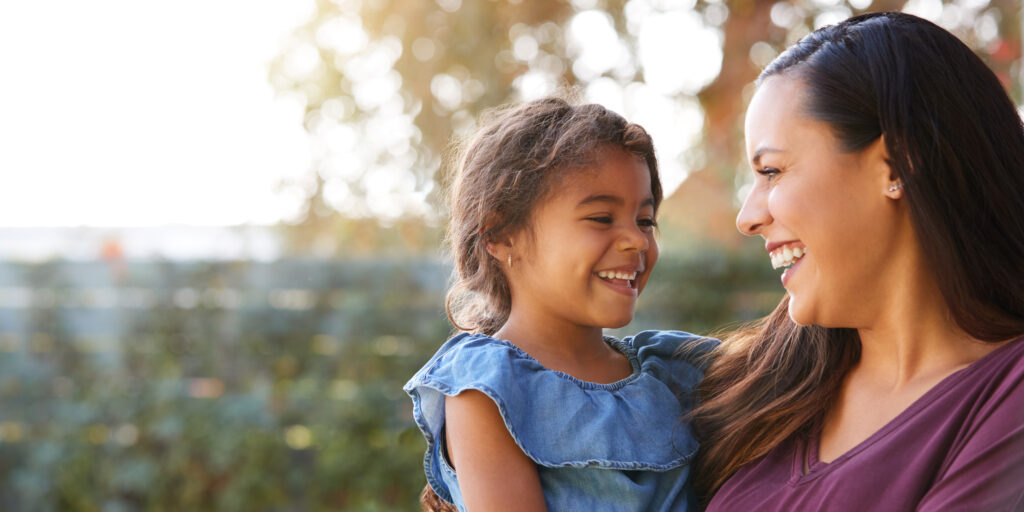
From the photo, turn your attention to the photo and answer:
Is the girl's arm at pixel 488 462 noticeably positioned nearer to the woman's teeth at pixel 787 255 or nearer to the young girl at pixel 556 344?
the young girl at pixel 556 344

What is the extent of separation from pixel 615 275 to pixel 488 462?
1.52ft

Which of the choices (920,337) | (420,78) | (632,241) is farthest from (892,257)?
(420,78)

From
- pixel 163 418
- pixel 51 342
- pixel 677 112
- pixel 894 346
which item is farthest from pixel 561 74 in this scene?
pixel 894 346

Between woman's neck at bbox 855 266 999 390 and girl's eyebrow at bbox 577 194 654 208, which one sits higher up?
girl's eyebrow at bbox 577 194 654 208

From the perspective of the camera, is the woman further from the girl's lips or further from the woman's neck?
the girl's lips

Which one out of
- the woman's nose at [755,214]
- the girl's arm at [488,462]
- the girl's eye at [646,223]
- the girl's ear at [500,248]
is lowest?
the girl's arm at [488,462]

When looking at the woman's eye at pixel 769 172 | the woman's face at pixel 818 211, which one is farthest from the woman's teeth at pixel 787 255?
the woman's eye at pixel 769 172

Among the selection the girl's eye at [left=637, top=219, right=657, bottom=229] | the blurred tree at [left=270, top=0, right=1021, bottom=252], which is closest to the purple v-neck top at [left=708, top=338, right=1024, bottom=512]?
the girl's eye at [left=637, top=219, right=657, bottom=229]

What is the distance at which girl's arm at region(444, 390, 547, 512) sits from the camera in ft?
5.49

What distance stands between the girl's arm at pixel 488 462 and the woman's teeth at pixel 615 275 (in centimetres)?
37

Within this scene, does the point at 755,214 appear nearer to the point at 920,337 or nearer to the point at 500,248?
the point at 920,337

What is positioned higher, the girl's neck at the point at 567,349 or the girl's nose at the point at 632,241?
the girl's nose at the point at 632,241

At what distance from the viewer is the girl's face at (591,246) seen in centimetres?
190

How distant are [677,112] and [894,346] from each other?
3586 millimetres
